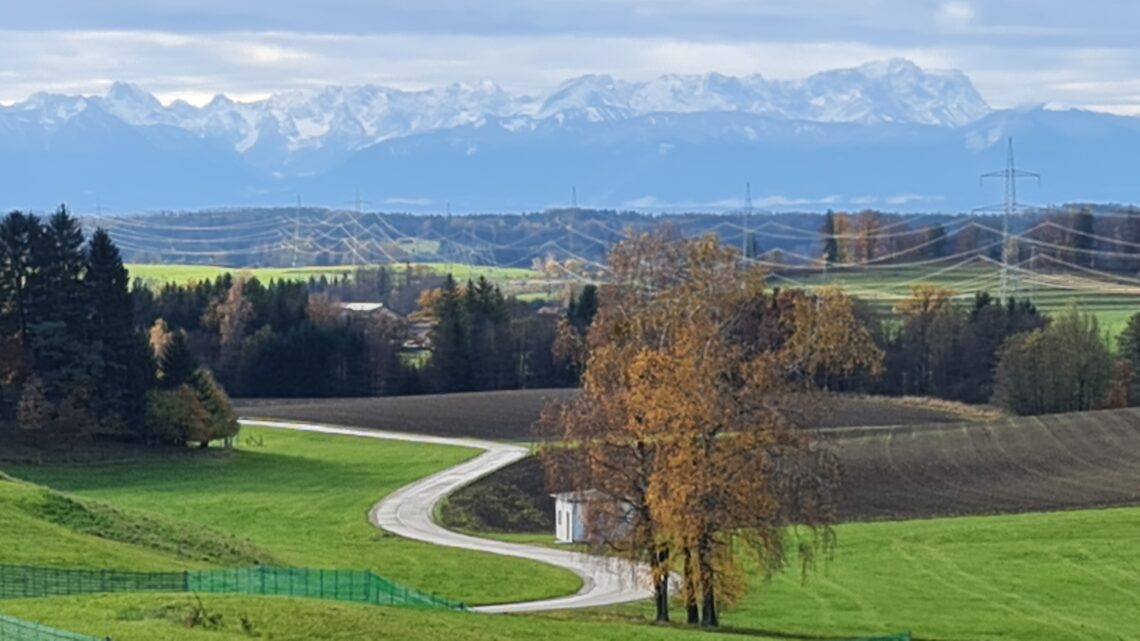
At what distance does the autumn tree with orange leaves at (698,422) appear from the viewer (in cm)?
4528

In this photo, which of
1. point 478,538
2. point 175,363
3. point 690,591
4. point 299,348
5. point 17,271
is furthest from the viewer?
point 299,348

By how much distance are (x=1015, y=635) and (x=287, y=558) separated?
74.0ft

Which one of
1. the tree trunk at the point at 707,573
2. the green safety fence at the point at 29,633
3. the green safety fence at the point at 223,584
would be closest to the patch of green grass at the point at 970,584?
the tree trunk at the point at 707,573

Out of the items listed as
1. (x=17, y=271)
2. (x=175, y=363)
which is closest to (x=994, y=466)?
(x=175, y=363)

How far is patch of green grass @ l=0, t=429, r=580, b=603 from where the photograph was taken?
184 feet

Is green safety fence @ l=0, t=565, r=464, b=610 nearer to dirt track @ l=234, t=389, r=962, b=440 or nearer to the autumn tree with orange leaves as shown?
the autumn tree with orange leaves

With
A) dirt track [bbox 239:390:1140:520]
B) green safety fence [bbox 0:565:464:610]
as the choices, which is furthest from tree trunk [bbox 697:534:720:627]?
dirt track [bbox 239:390:1140:520]

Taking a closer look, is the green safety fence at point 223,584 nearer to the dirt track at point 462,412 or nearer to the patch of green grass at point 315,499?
the patch of green grass at point 315,499

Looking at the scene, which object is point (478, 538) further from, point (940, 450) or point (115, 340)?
point (940, 450)

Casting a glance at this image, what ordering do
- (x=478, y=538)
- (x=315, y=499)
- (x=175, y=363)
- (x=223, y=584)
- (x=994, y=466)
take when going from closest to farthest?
1. (x=223, y=584)
2. (x=478, y=538)
3. (x=315, y=499)
4. (x=994, y=466)
5. (x=175, y=363)

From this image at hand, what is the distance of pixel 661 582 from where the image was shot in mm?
47094

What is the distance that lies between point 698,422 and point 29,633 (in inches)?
848

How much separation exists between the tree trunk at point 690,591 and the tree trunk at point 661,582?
614mm

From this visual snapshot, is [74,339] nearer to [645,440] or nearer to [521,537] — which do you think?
[521,537]
